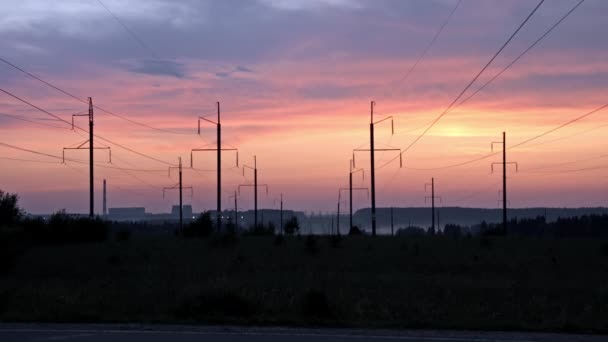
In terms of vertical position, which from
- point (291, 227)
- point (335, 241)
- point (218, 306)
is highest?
point (291, 227)

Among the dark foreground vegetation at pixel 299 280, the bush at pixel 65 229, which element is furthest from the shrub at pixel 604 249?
the bush at pixel 65 229

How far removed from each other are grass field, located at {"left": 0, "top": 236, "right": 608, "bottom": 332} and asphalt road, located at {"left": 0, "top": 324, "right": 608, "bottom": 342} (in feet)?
4.31

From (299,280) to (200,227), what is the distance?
39.8m

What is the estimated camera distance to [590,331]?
2166 centimetres

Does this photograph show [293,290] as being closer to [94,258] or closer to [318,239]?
[94,258]

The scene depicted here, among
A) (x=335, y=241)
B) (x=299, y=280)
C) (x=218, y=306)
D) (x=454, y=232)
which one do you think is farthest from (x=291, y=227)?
(x=218, y=306)

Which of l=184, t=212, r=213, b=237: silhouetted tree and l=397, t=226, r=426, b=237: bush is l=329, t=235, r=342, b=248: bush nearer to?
l=184, t=212, r=213, b=237: silhouetted tree

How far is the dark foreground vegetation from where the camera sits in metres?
24.5

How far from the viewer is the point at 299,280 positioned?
3962 centimetres

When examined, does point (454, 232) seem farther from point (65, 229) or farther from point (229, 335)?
point (229, 335)

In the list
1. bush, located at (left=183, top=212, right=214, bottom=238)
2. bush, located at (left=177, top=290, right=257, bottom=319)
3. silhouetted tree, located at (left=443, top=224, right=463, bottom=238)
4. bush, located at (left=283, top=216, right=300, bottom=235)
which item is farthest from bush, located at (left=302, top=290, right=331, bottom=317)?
bush, located at (left=283, top=216, right=300, bottom=235)

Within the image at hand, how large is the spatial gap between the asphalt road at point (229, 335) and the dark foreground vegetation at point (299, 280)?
130cm

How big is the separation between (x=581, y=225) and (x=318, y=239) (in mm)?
67997

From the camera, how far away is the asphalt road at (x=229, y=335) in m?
19.5
